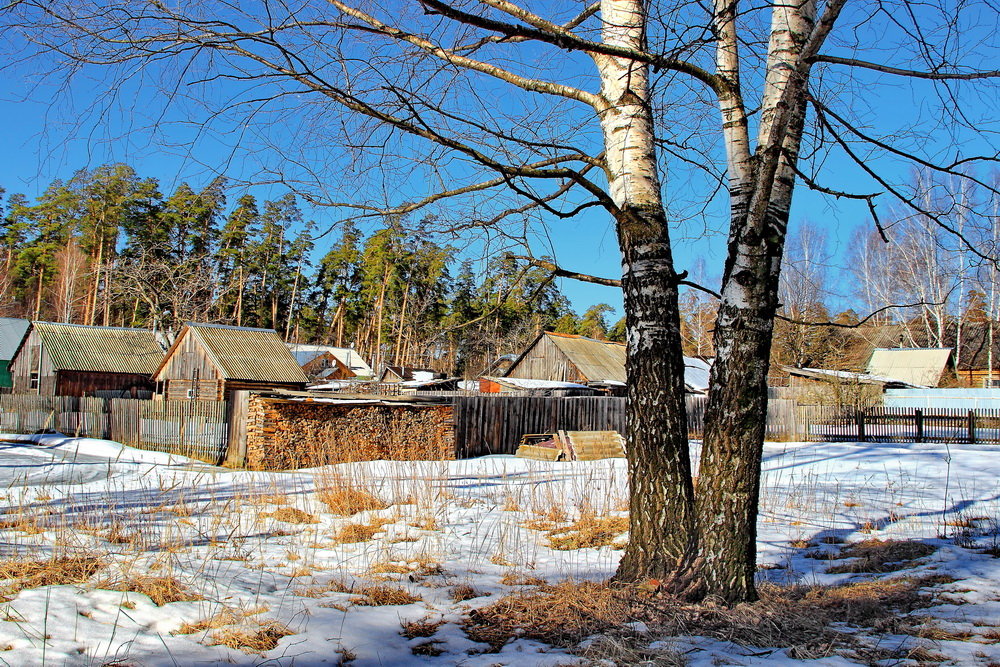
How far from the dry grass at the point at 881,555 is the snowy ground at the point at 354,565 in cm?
15

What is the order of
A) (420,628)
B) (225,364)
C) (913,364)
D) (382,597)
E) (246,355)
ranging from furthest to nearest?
1. (913,364)
2. (246,355)
3. (225,364)
4. (382,597)
5. (420,628)

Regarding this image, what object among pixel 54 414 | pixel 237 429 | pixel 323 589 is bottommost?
pixel 54 414

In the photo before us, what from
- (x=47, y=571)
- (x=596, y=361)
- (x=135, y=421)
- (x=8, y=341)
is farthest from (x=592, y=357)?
(x=8, y=341)

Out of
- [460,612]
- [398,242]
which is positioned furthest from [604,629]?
[398,242]

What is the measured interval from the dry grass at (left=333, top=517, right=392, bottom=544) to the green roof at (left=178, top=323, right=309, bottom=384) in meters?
21.2

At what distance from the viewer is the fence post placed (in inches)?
632

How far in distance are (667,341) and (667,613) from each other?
4.73ft

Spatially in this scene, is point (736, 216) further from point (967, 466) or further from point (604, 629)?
point (967, 466)

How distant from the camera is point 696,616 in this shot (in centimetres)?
339

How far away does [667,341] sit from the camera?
12.6ft

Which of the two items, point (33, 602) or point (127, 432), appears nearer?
point (33, 602)

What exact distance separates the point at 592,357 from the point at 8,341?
36719 millimetres

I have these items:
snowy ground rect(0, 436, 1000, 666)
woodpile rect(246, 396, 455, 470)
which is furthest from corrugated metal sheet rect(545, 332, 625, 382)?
snowy ground rect(0, 436, 1000, 666)

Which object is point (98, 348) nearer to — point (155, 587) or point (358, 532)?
point (358, 532)
